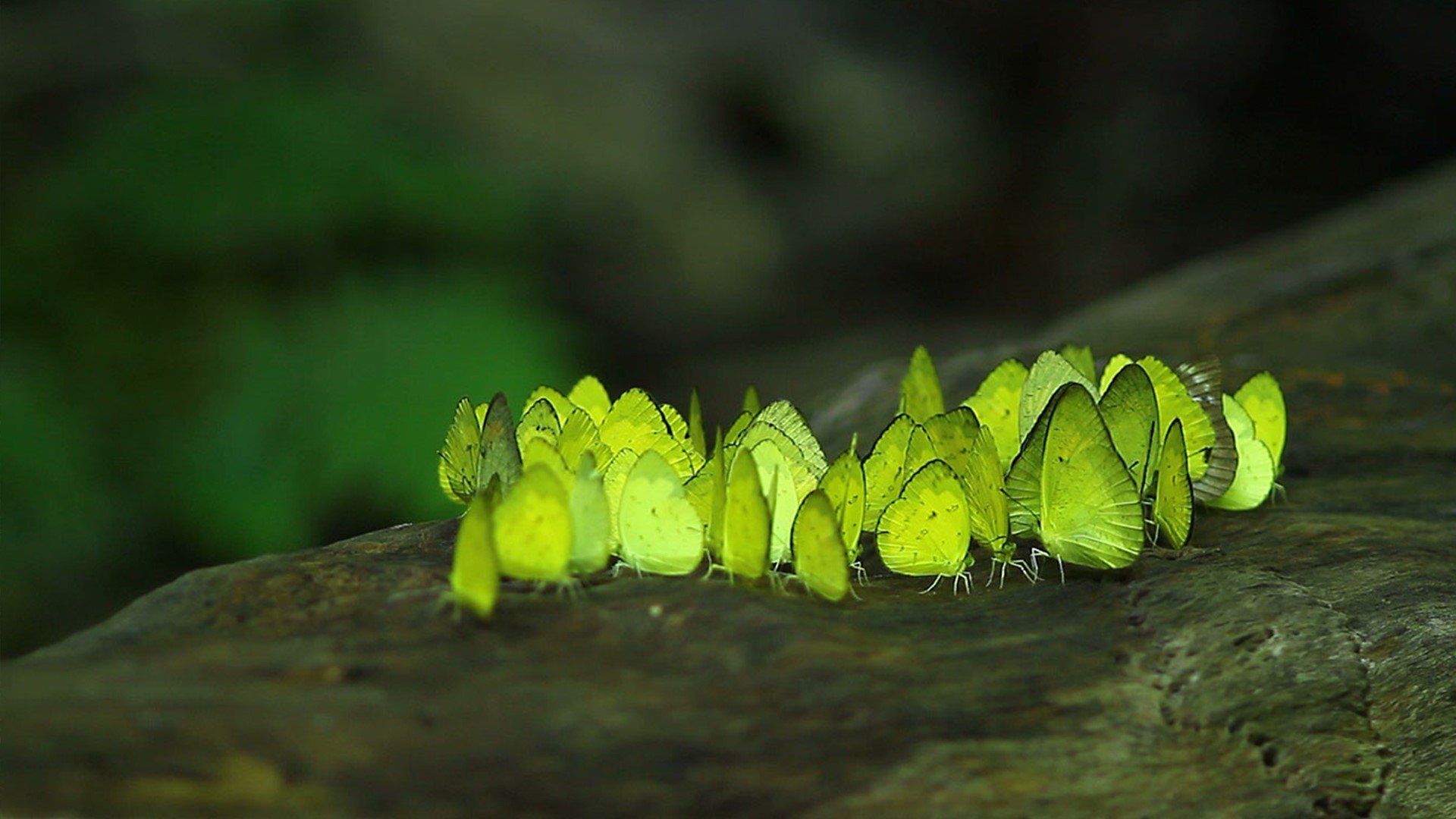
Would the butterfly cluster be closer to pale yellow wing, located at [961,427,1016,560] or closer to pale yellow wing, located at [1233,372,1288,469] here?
pale yellow wing, located at [961,427,1016,560]

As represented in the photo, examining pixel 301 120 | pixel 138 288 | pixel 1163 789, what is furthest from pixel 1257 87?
pixel 1163 789

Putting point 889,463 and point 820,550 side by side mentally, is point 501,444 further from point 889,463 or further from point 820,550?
point 889,463

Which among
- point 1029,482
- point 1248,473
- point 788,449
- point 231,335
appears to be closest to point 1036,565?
point 1029,482

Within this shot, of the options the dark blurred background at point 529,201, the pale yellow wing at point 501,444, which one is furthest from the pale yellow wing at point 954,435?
the dark blurred background at point 529,201

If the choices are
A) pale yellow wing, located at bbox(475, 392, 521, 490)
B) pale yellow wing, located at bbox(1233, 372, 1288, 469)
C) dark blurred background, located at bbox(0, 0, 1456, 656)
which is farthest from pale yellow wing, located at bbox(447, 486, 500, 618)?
dark blurred background, located at bbox(0, 0, 1456, 656)

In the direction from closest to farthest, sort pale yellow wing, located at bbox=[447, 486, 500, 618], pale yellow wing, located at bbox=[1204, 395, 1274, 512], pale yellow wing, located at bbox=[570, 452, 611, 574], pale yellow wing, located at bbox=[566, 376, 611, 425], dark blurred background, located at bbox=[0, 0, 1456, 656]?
pale yellow wing, located at bbox=[447, 486, 500, 618]
pale yellow wing, located at bbox=[570, 452, 611, 574]
pale yellow wing, located at bbox=[566, 376, 611, 425]
pale yellow wing, located at bbox=[1204, 395, 1274, 512]
dark blurred background, located at bbox=[0, 0, 1456, 656]

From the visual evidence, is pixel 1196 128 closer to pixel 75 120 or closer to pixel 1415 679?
pixel 75 120

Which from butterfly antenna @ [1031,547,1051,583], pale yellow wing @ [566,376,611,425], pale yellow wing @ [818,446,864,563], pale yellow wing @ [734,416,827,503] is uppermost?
pale yellow wing @ [566,376,611,425]
